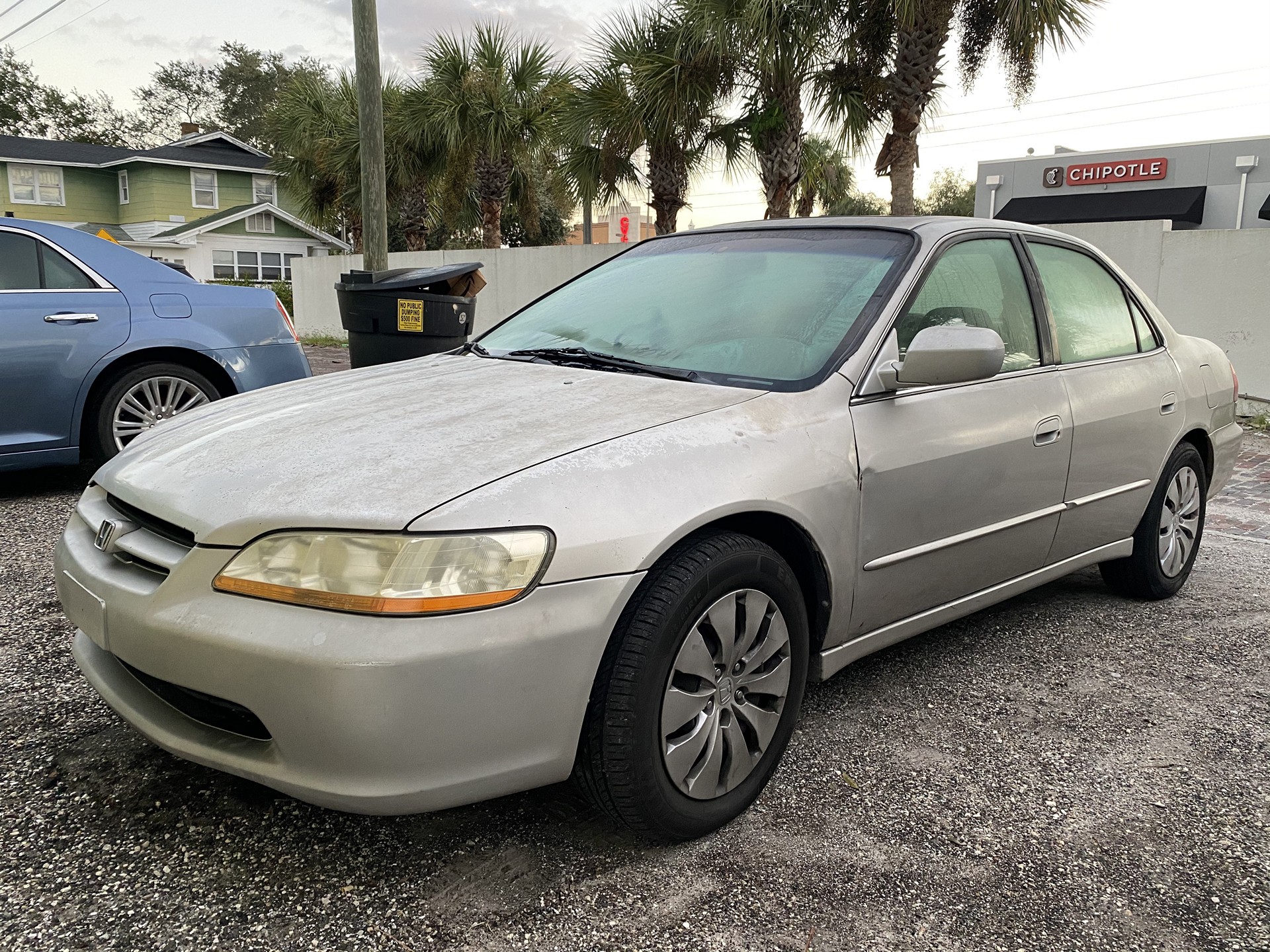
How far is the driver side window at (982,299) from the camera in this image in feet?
9.87

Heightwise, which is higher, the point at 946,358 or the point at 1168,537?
the point at 946,358

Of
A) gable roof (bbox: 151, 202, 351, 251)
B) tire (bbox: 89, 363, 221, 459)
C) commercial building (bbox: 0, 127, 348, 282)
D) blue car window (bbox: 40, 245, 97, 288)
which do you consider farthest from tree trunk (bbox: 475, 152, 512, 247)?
commercial building (bbox: 0, 127, 348, 282)

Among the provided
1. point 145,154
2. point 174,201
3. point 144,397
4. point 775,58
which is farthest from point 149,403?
point 174,201

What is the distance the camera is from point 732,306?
3.05m

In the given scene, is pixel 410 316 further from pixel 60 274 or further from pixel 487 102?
pixel 487 102

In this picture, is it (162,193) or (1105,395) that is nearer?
(1105,395)

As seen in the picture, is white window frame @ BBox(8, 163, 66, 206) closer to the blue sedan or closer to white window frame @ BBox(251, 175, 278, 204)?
white window frame @ BBox(251, 175, 278, 204)

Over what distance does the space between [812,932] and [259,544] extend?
1.35m

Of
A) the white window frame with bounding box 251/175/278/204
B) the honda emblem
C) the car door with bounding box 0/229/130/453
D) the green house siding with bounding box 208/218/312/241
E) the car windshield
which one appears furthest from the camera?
the white window frame with bounding box 251/175/278/204

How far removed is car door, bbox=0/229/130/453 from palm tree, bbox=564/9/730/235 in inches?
351

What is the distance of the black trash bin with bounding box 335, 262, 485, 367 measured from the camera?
648 cm

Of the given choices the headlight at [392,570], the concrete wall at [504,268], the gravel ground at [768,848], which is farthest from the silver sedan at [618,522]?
the concrete wall at [504,268]

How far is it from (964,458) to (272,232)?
37.0 metres

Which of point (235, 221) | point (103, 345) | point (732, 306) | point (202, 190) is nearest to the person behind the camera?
point (732, 306)
